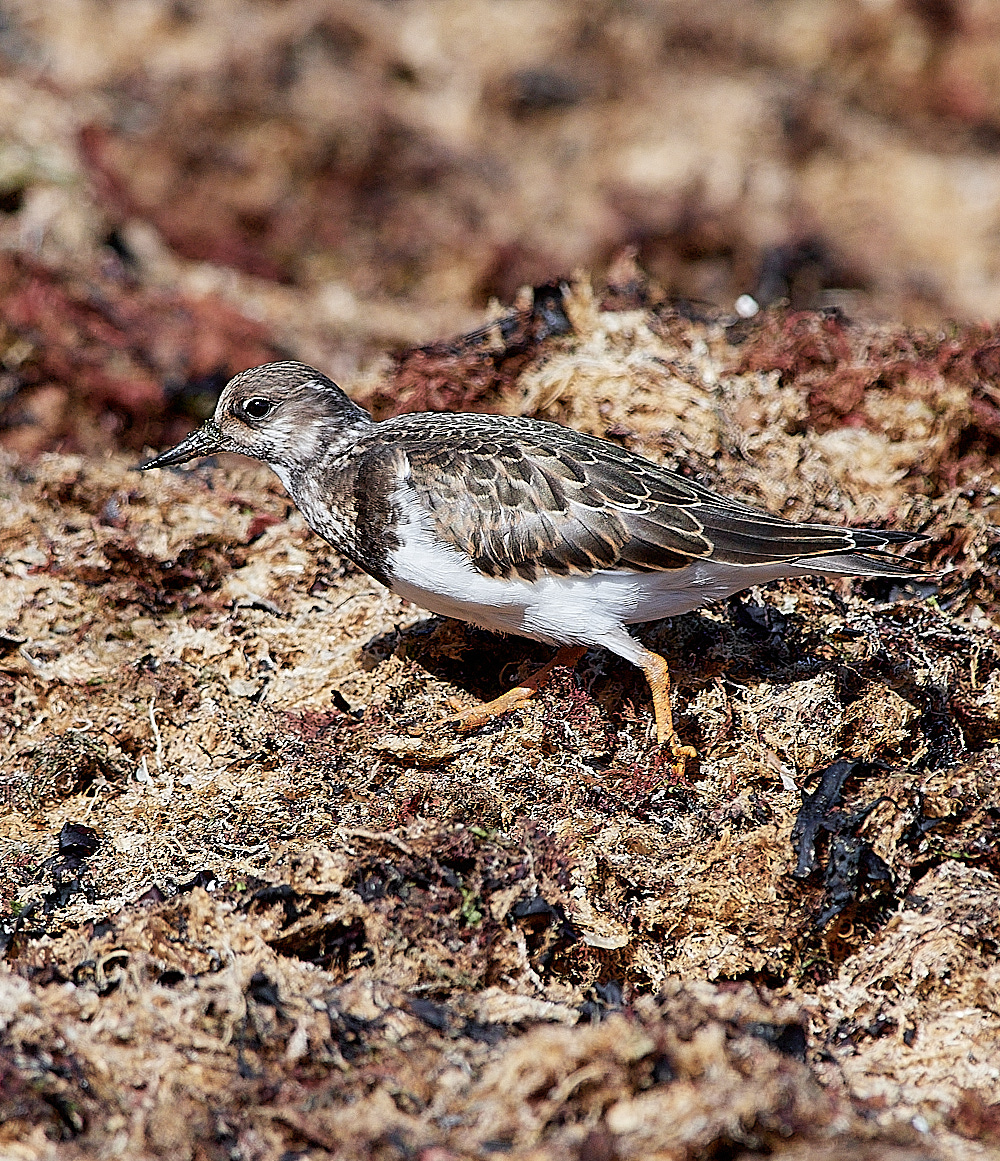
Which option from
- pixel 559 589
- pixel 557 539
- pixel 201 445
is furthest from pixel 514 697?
pixel 201 445

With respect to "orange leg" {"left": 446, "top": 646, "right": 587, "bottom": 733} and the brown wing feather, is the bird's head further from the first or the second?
"orange leg" {"left": 446, "top": 646, "right": 587, "bottom": 733}

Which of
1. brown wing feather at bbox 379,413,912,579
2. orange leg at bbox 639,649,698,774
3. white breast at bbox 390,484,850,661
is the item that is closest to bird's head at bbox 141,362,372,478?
brown wing feather at bbox 379,413,912,579

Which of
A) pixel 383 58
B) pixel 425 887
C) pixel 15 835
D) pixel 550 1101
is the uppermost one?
pixel 383 58

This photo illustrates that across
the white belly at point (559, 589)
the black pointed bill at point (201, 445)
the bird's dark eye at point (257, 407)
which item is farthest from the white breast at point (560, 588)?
the black pointed bill at point (201, 445)

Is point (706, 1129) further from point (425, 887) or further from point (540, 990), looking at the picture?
point (425, 887)

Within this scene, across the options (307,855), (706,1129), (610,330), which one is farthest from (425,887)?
(610,330)

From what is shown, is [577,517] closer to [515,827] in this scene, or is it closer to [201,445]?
[515,827]
